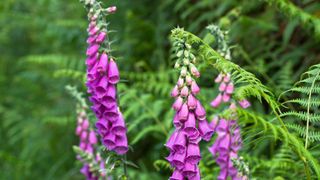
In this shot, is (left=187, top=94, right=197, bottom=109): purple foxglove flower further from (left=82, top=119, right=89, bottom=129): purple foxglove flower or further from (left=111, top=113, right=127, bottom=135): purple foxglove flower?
(left=82, top=119, right=89, bottom=129): purple foxglove flower

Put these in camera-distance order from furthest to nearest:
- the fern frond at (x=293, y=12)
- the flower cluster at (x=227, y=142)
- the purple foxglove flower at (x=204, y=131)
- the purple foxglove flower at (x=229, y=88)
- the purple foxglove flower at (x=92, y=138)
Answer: the fern frond at (x=293, y=12)
the purple foxglove flower at (x=92, y=138)
the purple foxglove flower at (x=229, y=88)
the flower cluster at (x=227, y=142)
the purple foxglove flower at (x=204, y=131)

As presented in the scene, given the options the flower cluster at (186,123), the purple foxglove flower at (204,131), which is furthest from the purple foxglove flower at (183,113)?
the purple foxglove flower at (204,131)

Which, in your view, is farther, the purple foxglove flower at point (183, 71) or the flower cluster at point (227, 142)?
the flower cluster at point (227, 142)

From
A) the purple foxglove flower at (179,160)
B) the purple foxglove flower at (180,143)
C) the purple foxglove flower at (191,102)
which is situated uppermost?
the purple foxglove flower at (191,102)

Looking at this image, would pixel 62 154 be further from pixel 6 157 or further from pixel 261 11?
pixel 261 11

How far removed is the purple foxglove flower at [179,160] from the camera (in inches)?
93.4

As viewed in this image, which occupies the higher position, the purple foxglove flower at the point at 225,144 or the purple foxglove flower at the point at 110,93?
the purple foxglove flower at the point at 110,93

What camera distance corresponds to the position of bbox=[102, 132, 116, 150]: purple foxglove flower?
276 cm

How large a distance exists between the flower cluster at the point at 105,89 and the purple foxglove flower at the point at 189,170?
47 cm

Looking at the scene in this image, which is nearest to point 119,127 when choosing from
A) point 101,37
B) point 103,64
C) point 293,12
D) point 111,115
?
point 111,115

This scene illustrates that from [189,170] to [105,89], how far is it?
2.09 ft

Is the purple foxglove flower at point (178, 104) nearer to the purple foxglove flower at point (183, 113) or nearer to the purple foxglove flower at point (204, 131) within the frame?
the purple foxglove flower at point (183, 113)

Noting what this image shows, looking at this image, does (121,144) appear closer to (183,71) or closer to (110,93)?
(110,93)

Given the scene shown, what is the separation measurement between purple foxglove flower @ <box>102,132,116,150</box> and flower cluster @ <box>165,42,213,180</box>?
1.32 feet
